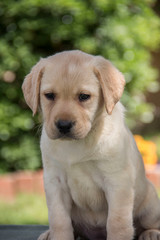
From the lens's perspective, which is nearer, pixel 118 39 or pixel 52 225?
pixel 52 225

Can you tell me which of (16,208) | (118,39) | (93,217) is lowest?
(16,208)

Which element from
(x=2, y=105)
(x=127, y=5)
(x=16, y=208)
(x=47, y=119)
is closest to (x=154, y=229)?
(x=47, y=119)

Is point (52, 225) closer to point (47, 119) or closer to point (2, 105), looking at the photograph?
point (47, 119)

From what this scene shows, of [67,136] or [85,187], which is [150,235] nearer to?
[85,187]

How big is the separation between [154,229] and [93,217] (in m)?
0.53

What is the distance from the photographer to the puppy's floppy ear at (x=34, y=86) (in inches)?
131

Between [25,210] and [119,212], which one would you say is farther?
[25,210]

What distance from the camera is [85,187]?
11.1ft

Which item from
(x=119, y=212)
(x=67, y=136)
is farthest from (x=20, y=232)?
(x=67, y=136)

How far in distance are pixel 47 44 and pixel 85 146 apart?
4703 millimetres

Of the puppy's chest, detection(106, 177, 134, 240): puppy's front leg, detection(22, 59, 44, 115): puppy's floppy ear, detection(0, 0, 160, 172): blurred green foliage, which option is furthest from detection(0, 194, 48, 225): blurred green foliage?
detection(22, 59, 44, 115): puppy's floppy ear

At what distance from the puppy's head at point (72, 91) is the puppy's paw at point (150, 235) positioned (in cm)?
101

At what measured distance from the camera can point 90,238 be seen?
3.81 meters

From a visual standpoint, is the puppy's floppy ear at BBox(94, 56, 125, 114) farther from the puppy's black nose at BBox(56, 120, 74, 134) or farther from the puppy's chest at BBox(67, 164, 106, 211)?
the puppy's chest at BBox(67, 164, 106, 211)
